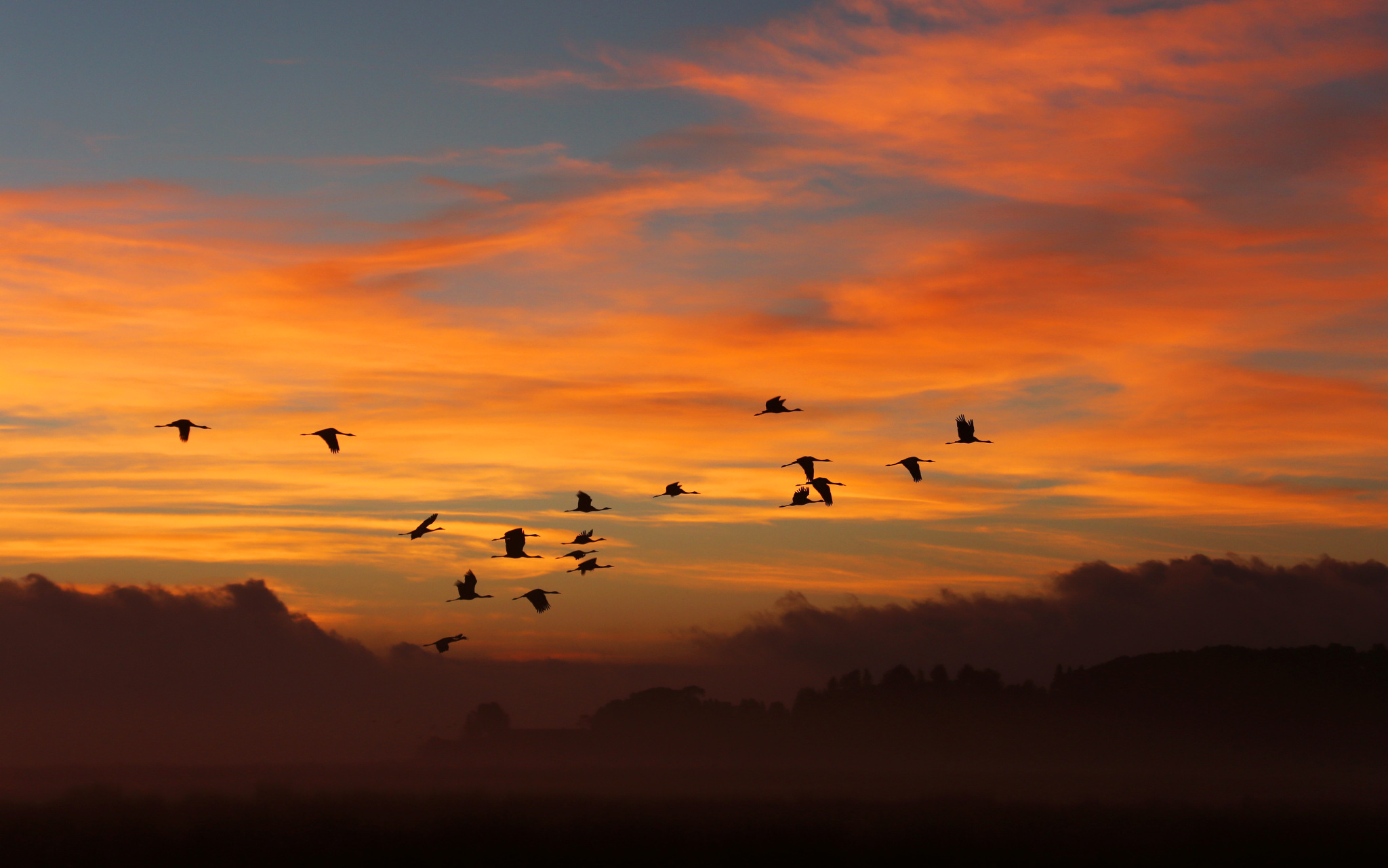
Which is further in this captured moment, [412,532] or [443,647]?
[443,647]

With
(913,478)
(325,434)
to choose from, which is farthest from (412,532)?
(913,478)

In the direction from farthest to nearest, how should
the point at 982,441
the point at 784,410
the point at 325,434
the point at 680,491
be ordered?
the point at 680,491 → the point at 784,410 → the point at 982,441 → the point at 325,434

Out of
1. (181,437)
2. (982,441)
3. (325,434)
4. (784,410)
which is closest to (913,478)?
(982,441)

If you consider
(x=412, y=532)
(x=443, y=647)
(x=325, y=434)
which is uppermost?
(x=325, y=434)

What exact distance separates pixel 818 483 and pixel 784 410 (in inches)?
191

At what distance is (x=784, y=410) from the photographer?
76375 mm

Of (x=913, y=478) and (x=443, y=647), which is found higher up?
(x=913, y=478)

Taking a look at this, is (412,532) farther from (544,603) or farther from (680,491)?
(680,491)

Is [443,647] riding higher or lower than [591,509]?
lower

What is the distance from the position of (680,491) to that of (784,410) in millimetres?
9586

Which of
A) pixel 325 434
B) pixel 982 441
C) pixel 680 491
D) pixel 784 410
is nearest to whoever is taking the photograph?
pixel 325 434

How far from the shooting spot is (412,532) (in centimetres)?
6675

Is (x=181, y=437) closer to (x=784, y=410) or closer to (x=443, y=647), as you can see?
(x=443, y=647)

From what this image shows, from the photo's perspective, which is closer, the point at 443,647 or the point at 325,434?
the point at 325,434
